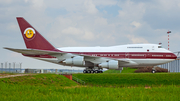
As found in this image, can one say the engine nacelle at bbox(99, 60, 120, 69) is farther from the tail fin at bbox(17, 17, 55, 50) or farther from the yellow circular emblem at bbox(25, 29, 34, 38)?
the yellow circular emblem at bbox(25, 29, 34, 38)

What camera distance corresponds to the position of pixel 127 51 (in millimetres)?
31219

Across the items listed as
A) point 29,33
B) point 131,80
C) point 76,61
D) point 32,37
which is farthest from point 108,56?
point 29,33

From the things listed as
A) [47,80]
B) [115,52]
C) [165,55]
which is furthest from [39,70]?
[165,55]

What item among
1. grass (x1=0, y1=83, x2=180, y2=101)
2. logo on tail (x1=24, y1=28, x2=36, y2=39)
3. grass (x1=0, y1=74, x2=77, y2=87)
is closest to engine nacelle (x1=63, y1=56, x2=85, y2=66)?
grass (x1=0, y1=74, x2=77, y2=87)

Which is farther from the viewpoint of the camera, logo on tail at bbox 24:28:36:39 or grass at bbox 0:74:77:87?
logo on tail at bbox 24:28:36:39

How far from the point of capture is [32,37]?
34.0m

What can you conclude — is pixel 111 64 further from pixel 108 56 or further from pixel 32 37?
pixel 32 37

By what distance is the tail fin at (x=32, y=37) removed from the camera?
33594 mm

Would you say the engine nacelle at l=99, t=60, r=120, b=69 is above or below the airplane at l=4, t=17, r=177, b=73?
below

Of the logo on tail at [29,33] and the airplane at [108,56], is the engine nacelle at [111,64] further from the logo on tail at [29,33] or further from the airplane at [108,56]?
the logo on tail at [29,33]

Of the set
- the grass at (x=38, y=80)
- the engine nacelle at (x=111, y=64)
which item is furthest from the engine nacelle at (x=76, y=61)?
the grass at (x=38, y=80)

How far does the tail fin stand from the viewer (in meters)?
33.6

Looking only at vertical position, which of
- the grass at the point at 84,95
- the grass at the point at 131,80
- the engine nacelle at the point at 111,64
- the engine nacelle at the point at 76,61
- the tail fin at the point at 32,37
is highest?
the tail fin at the point at 32,37

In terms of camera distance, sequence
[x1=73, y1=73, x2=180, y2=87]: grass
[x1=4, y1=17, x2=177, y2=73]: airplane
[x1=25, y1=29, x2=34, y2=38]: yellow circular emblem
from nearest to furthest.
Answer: [x1=73, y1=73, x2=180, y2=87]: grass < [x1=4, y1=17, x2=177, y2=73]: airplane < [x1=25, y1=29, x2=34, y2=38]: yellow circular emblem
